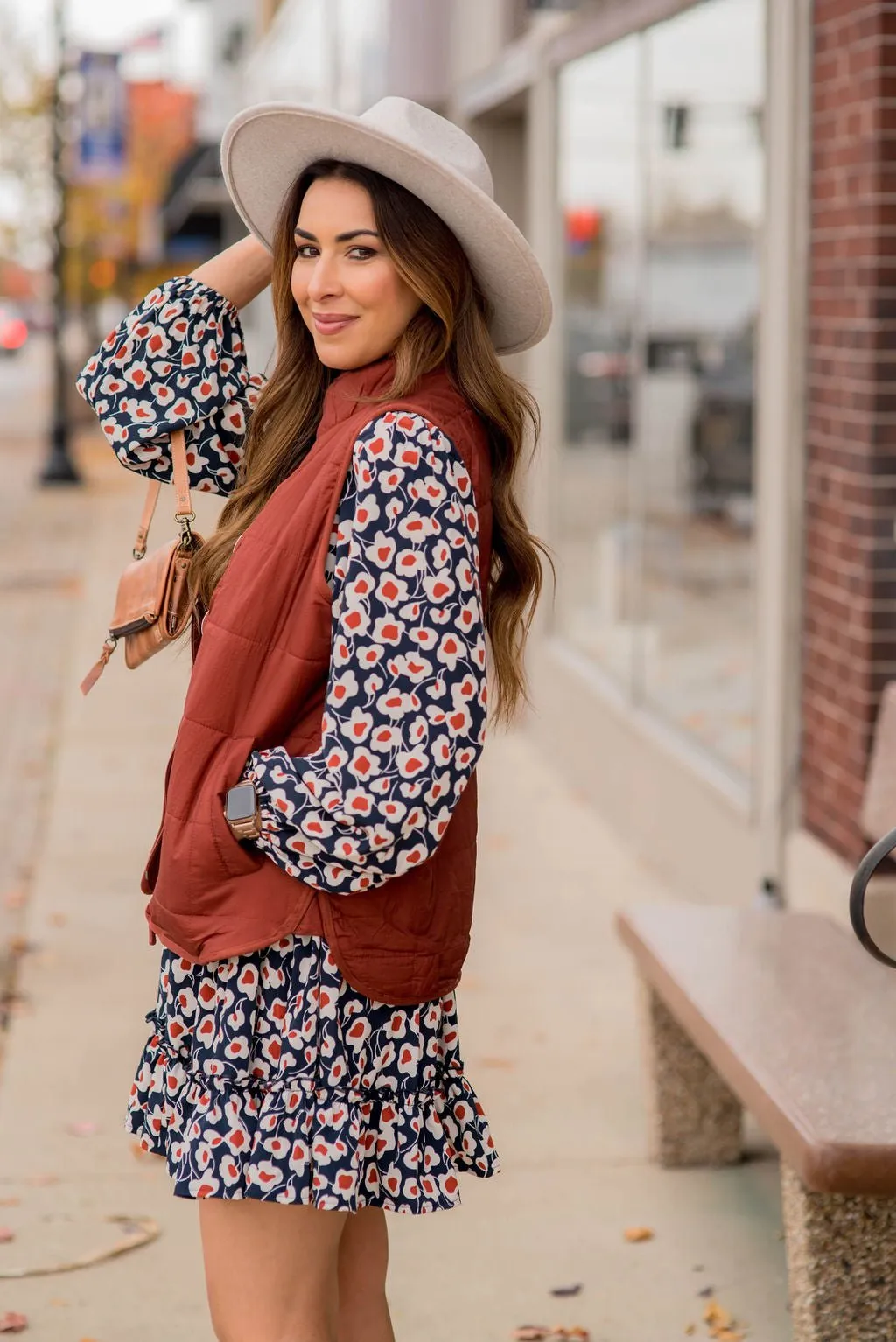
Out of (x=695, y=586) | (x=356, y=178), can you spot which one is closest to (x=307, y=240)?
(x=356, y=178)

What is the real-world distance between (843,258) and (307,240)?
2.87 meters

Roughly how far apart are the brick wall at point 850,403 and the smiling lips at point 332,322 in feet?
8.91

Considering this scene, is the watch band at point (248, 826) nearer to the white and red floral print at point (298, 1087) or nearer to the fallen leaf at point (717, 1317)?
the white and red floral print at point (298, 1087)

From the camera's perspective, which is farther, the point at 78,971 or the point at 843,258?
the point at 78,971

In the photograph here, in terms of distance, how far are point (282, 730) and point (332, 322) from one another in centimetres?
53

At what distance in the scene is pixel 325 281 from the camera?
2.43m

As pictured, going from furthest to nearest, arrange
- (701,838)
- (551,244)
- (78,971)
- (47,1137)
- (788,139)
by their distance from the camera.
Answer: (551,244), (701,838), (78,971), (788,139), (47,1137)

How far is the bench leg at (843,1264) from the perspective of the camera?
10.5ft

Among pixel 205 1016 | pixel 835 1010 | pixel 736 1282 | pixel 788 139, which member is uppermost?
pixel 788 139

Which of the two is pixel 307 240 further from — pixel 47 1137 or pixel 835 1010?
pixel 47 1137

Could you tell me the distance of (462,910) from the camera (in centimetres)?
252

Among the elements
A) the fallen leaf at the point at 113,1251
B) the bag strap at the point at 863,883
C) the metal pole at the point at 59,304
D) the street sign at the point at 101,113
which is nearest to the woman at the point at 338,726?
the bag strap at the point at 863,883

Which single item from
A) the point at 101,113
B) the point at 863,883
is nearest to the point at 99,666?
the point at 863,883

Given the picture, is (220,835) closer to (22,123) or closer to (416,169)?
(416,169)
